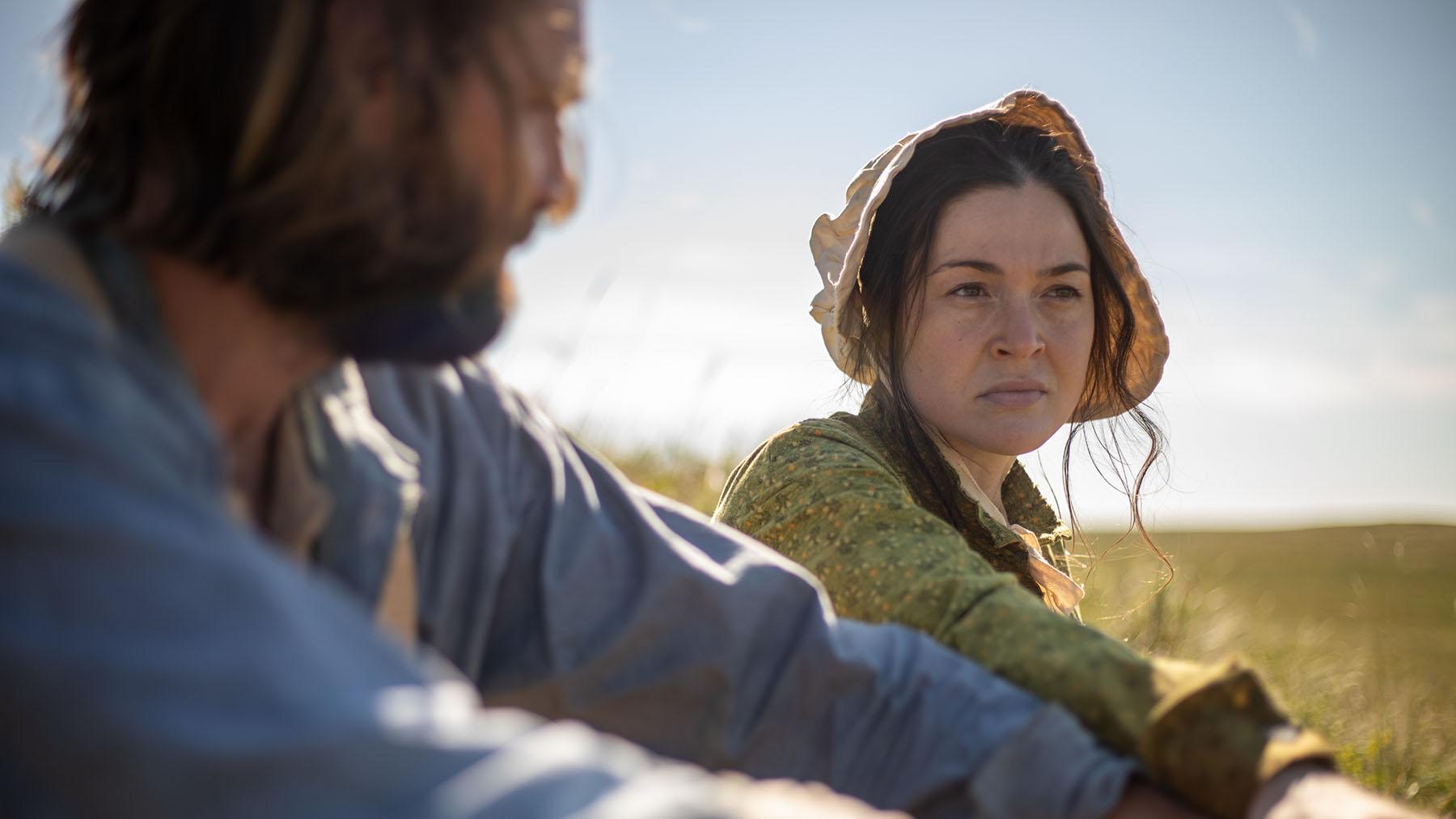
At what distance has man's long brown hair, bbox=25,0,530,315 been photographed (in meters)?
1.08

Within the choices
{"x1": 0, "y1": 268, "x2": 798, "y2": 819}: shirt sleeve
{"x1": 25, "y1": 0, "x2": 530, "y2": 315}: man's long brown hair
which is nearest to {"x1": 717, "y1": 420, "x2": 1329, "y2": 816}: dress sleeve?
{"x1": 0, "y1": 268, "x2": 798, "y2": 819}: shirt sleeve

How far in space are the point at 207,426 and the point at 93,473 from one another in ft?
0.44

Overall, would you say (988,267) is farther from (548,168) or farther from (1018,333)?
(548,168)

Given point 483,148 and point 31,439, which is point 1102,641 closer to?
point 483,148

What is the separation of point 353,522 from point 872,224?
6.75ft

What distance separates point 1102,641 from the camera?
1566 millimetres

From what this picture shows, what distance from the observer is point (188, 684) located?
2.39 feet

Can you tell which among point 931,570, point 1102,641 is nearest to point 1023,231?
point 931,570

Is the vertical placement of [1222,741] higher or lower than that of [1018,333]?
lower

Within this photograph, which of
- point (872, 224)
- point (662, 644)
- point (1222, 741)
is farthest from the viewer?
point (872, 224)

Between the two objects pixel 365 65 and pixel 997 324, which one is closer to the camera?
→ pixel 365 65

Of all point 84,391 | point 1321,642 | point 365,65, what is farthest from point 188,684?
point 1321,642

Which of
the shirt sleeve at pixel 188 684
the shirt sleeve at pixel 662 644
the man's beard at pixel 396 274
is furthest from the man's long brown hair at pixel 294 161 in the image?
the shirt sleeve at pixel 662 644

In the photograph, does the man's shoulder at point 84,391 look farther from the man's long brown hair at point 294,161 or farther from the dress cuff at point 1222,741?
the dress cuff at point 1222,741
